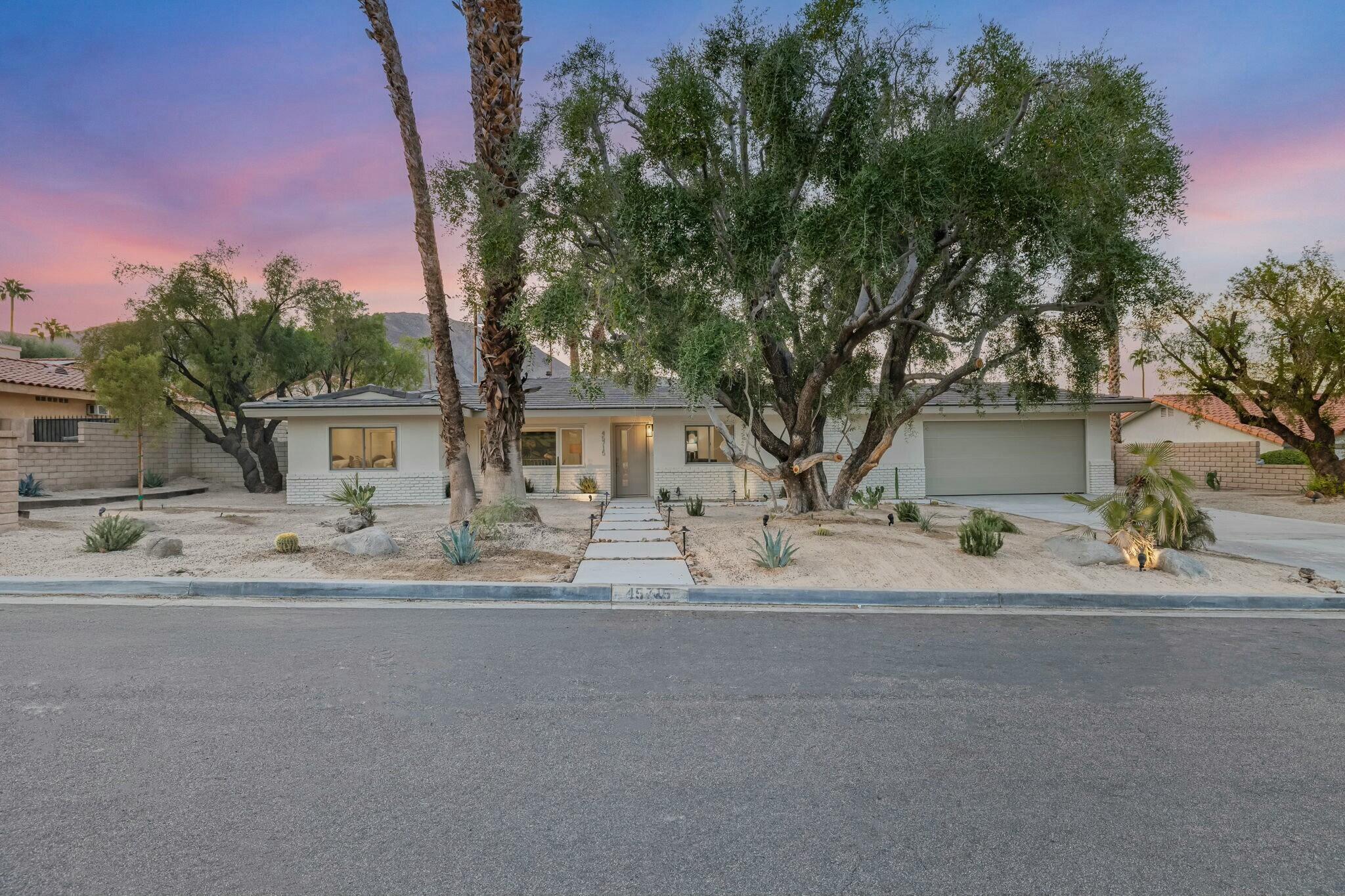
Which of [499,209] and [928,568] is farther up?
[499,209]

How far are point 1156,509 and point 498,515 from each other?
988cm

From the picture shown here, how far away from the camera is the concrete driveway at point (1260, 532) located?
1030cm

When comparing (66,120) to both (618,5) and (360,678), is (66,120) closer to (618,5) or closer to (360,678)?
(618,5)

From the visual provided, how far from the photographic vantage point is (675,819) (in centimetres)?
300

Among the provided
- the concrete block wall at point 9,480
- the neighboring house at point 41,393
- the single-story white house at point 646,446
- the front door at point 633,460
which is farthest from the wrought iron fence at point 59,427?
the front door at point 633,460

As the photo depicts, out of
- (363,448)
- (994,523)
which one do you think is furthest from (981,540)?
(363,448)

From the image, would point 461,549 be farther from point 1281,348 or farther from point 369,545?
point 1281,348

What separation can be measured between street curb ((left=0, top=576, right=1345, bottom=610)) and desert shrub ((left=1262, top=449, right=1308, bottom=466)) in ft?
63.1

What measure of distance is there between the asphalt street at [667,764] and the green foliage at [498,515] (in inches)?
190

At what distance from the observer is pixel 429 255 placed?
12.6 meters

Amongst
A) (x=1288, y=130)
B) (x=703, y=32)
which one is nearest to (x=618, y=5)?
(x=703, y=32)

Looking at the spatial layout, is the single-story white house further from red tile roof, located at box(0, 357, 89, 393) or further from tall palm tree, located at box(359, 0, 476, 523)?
red tile roof, located at box(0, 357, 89, 393)

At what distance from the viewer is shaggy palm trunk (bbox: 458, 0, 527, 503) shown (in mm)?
11898

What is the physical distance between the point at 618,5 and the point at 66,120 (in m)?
12.1
